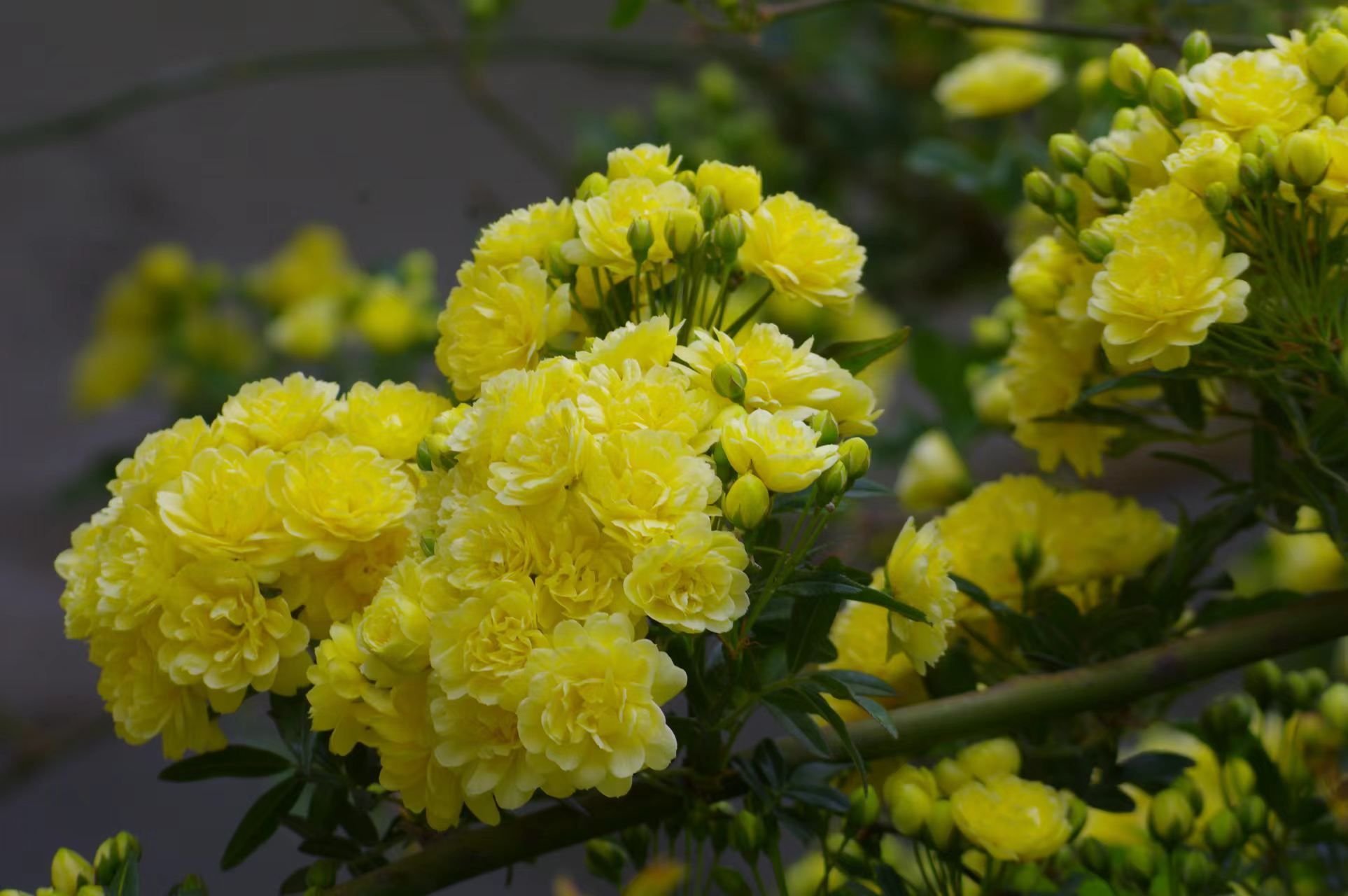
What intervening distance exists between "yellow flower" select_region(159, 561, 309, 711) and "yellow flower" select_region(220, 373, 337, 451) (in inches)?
2.5

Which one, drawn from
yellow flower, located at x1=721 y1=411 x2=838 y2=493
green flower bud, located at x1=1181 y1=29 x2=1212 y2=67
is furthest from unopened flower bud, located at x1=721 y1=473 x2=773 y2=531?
green flower bud, located at x1=1181 y1=29 x2=1212 y2=67

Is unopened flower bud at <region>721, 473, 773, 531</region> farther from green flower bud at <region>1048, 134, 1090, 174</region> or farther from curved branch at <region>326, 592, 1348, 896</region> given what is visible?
green flower bud at <region>1048, 134, 1090, 174</region>

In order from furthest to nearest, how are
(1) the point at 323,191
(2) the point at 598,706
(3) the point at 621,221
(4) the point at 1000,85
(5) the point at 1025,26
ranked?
1. (1) the point at 323,191
2. (4) the point at 1000,85
3. (5) the point at 1025,26
4. (3) the point at 621,221
5. (2) the point at 598,706

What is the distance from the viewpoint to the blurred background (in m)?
1.32

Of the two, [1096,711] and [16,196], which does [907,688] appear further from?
[16,196]

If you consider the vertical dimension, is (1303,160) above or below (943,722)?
above

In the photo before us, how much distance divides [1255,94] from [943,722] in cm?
30

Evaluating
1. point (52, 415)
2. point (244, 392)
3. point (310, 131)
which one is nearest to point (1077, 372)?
point (244, 392)

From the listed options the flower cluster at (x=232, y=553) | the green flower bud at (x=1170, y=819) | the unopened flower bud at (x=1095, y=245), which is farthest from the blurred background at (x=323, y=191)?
the green flower bud at (x=1170, y=819)

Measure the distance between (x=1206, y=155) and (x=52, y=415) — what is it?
2386mm

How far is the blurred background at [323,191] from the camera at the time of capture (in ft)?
4.34

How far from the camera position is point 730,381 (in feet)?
1.52

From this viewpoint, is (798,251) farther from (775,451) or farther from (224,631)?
(224,631)

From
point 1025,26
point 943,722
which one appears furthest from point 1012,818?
point 1025,26
